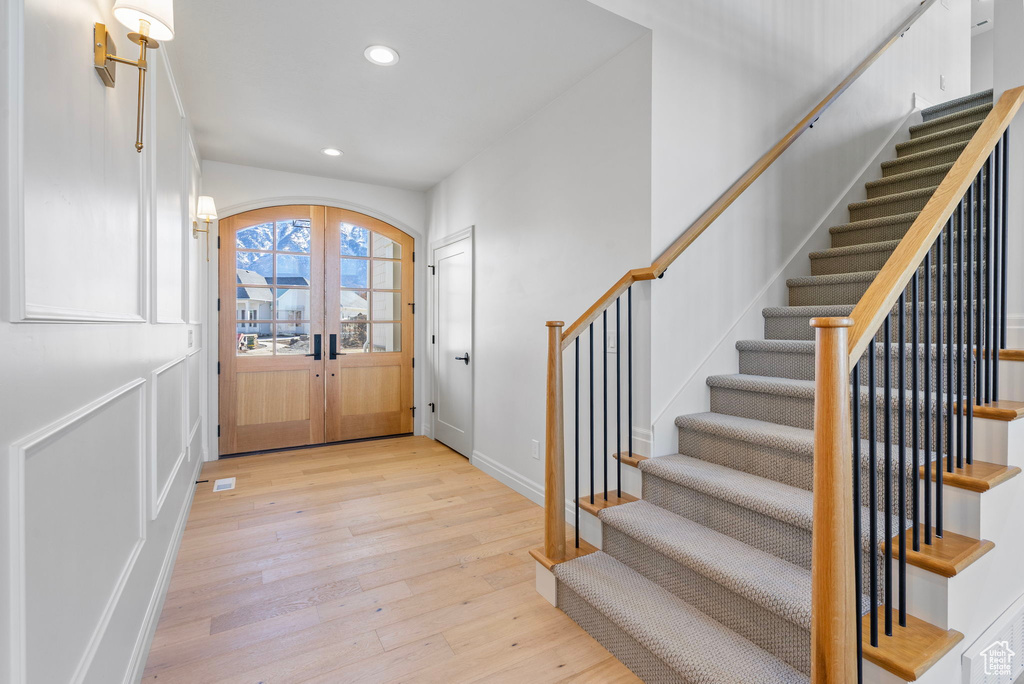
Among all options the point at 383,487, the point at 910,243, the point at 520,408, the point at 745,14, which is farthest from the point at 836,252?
the point at 383,487

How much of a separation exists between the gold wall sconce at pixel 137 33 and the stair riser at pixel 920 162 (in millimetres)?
4058

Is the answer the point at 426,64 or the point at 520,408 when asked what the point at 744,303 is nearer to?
the point at 520,408

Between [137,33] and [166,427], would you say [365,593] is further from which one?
[137,33]

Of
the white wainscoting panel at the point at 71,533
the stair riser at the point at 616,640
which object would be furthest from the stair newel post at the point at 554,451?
the white wainscoting panel at the point at 71,533

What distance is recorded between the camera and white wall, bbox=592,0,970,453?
246 cm

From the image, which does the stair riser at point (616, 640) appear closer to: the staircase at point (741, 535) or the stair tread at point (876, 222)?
the staircase at point (741, 535)

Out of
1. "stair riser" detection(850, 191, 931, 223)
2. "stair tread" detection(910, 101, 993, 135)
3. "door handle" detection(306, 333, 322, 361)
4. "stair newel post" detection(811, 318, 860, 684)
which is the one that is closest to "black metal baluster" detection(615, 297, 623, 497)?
"stair newel post" detection(811, 318, 860, 684)

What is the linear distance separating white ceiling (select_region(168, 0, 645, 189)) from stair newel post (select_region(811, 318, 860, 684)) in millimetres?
1905

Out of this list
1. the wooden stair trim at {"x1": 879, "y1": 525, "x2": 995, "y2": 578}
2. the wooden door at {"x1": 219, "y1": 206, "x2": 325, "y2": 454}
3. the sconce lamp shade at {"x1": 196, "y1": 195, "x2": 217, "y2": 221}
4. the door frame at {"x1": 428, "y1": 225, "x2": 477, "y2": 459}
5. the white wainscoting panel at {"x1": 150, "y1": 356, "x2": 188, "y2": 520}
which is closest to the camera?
the wooden stair trim at {"x1": 879, "y1": 525, "x2": 995, "y2": 578}

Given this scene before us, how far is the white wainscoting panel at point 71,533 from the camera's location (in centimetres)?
88

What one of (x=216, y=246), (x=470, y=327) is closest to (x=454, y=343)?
(x=470, y=327)

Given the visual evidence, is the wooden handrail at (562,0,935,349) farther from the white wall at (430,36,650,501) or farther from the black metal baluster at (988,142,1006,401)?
the black metal baluster at (988,142,1006,401)

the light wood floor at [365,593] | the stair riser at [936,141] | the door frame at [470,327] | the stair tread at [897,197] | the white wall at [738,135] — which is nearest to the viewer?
the light wood floor at [365,593]

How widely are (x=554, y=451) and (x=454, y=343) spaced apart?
98.1 inches
